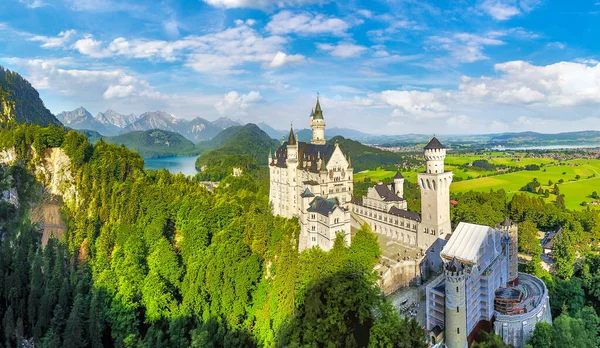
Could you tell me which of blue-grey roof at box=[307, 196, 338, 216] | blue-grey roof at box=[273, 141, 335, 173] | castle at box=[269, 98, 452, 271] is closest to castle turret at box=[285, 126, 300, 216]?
castle at box=[269, 98, 452, 271]

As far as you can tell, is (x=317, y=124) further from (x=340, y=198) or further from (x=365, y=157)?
(x=365, y=157)

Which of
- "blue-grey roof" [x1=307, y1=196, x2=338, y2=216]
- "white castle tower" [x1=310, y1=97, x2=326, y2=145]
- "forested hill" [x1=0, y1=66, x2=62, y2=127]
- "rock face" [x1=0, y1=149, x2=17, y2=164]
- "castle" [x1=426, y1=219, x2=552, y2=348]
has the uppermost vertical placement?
"forested hill" [x1=0, y1=66, x2=62, y2=127]

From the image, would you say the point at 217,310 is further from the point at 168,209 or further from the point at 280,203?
the point at 280,203

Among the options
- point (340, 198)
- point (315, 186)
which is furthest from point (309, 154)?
point (340, 198)

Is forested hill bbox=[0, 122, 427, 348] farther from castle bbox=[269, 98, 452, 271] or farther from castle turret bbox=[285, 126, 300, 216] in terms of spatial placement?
castle turret bbox=[285, 126, 300, 216]

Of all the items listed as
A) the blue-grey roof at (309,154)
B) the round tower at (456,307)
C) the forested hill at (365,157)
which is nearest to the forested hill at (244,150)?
the forested hill at (365,157)

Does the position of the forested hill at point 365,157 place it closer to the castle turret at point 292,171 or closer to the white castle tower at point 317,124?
the white castle tower at point 317,124

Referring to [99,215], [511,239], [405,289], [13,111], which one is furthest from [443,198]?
[13,111]
